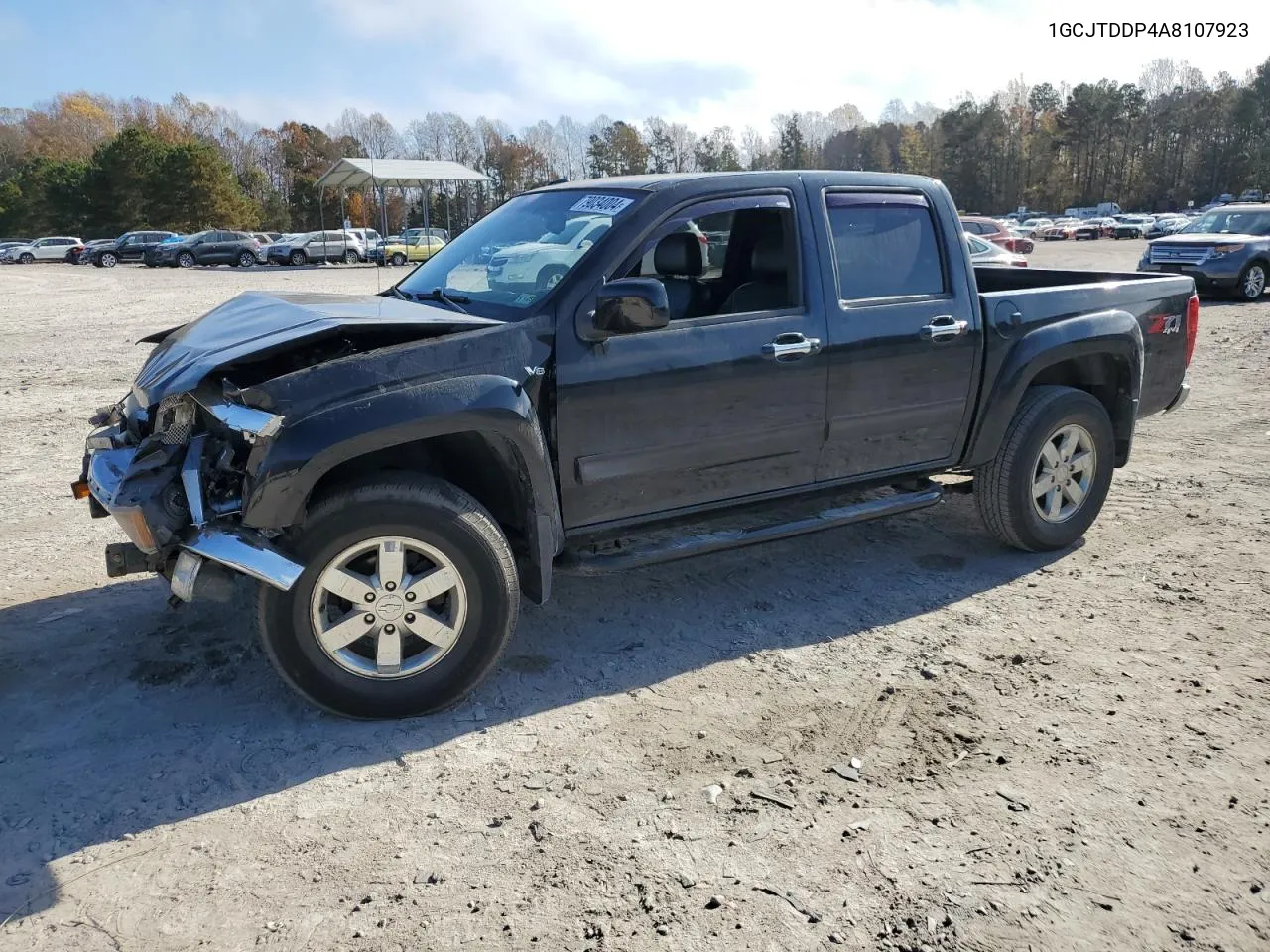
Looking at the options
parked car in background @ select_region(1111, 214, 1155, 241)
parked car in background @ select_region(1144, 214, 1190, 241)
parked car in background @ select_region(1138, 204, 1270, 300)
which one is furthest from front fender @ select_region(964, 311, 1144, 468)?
parked car in background @ select_region(1111, 214, 1155, 241)

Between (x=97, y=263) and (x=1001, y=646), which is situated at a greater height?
(x=97, y=263)

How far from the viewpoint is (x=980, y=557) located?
17.9 feet

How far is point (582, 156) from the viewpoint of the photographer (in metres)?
113

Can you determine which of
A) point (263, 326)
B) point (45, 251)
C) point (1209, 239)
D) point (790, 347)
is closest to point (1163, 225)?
point (1209, 239)

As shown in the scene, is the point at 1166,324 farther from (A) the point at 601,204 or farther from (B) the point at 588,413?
(B) the point at 588,413

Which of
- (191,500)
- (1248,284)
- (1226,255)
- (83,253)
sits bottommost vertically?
(191,500)

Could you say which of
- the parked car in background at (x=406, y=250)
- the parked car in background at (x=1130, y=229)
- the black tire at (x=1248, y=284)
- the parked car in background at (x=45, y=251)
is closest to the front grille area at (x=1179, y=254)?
the black tire at (x=1248, y=284)

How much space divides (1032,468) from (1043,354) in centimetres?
59

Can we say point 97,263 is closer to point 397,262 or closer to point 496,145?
point 397,262

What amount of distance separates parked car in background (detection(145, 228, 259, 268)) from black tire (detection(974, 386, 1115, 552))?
146 feet

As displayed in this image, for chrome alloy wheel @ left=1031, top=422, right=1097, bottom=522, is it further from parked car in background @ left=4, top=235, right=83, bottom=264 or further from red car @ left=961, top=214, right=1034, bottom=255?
parked car in background @ left=4, top=235, right=83, bottom=264

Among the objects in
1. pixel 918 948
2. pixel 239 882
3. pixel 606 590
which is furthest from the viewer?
pixel 606 590

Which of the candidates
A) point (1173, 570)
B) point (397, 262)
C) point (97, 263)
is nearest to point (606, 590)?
point (1173, 570)

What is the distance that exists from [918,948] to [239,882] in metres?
1.86
